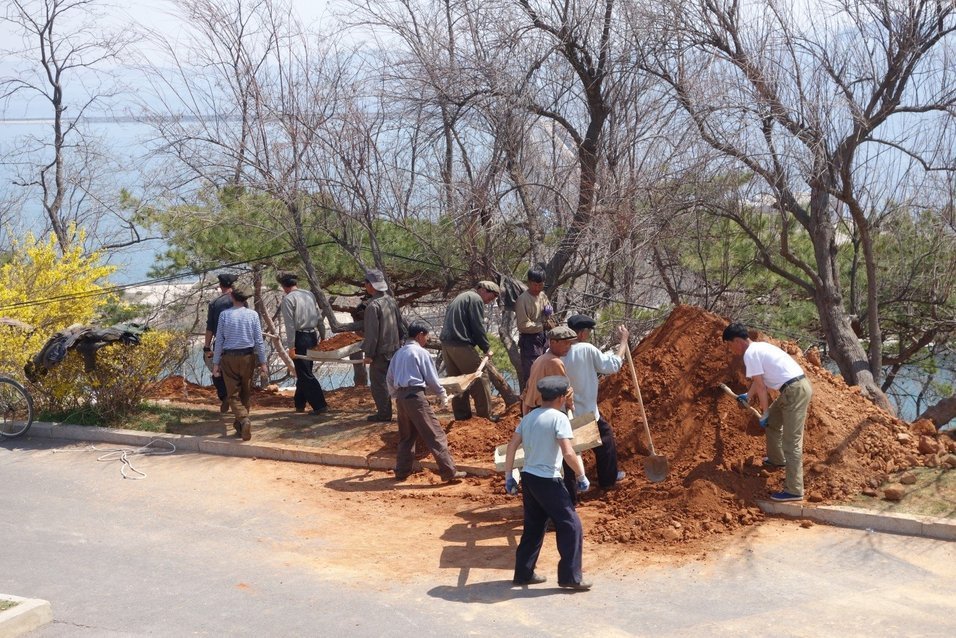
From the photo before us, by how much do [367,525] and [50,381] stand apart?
18.6 ft

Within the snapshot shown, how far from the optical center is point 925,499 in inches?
318

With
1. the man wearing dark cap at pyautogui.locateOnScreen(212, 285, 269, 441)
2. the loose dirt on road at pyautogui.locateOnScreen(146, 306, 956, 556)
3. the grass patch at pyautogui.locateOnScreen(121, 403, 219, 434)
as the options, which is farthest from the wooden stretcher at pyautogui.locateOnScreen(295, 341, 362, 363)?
the grass patch at pyautogui.locateOnScreen(121, 403, 219, 434)

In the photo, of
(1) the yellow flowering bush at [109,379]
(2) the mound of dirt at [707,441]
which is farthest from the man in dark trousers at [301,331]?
(2) the mound of dirt at [707,441]

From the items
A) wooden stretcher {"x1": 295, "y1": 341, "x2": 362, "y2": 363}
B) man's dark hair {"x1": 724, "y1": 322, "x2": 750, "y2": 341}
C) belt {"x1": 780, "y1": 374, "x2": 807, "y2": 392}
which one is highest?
man's dark hair {"x1": 724, "y1": 322, "x2": 750, "y2": 341}

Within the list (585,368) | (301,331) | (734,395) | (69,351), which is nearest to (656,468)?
(734,395)

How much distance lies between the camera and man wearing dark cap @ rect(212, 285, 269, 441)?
1100 cm

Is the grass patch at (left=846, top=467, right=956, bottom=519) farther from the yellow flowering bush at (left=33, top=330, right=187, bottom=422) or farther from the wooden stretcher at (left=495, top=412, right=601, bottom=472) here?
the yellow flowering bush at (left=33, top=330, right=187, bottom=422)

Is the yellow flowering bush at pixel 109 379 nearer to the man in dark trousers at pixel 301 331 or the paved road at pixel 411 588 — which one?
the man in dark trousers at pixel 301 331

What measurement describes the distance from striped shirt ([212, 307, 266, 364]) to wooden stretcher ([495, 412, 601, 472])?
3.89 m

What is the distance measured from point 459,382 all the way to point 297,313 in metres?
2.71

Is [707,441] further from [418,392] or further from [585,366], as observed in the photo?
[418,392]

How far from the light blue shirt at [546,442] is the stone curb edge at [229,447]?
3013 mm

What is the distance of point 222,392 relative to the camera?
1223cm

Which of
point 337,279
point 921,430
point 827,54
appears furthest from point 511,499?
point 337,279
